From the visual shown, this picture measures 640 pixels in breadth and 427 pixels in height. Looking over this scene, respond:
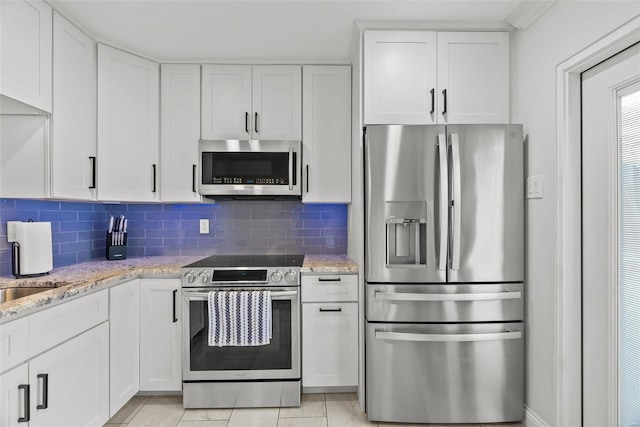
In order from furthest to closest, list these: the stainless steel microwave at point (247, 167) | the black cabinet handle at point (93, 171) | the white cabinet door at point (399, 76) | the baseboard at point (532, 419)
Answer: the stainless steel microwave at point (247, 167) < the black cabinet handle at point (93, 171) < the white cabinet door at point (399, 76) < the baseboard at point (532, 419)

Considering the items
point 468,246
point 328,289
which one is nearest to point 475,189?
point 468,246

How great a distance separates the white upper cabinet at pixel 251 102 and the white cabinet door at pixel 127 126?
40 cm

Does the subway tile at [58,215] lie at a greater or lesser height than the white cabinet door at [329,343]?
greater

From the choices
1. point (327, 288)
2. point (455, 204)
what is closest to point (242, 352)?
point (327, 288)

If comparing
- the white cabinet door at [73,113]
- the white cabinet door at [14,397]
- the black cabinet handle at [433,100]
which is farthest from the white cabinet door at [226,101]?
the white cabinet door at [14,397]

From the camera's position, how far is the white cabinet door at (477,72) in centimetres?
245

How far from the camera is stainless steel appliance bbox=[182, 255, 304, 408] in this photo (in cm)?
253

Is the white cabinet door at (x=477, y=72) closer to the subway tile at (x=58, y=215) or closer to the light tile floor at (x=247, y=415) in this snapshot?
the light tile floor at (x=247, y=415)

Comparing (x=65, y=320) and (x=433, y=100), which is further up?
(x=433, y=100)

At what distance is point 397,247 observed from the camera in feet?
7.68

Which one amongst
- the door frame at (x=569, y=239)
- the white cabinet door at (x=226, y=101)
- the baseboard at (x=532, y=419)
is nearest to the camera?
the door frame at (x=569, y=239)

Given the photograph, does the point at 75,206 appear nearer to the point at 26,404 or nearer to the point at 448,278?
the point at 26,404

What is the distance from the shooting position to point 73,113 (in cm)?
238

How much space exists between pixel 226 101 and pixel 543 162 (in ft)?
7.22
